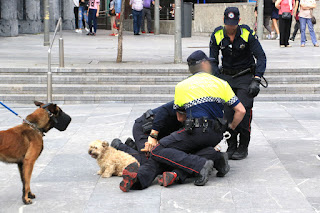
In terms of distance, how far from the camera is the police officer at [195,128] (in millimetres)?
6055

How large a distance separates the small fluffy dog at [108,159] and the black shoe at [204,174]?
788 millimetres

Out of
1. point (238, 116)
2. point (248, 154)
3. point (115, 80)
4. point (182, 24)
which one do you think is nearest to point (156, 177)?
point (238, 116)

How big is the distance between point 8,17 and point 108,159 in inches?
688

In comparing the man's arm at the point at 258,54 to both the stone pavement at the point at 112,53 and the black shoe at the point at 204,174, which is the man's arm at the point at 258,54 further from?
the stone pavement at the point at 112,53

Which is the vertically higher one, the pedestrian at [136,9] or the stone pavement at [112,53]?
the pedestrian at [136,9]

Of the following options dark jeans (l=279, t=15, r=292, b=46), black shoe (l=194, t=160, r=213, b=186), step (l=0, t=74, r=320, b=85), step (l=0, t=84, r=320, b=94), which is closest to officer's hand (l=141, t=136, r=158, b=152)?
black shoe (l=194, t=160, r=213, b=186)

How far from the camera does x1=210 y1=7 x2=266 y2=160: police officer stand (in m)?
7.12

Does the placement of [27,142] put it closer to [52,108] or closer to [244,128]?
[52,108]

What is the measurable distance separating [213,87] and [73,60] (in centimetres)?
901

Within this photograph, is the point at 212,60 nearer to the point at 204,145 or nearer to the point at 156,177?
the point at 204,145

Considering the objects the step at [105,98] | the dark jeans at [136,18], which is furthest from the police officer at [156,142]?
the dark jeans at [136,18]

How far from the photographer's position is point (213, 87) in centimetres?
612

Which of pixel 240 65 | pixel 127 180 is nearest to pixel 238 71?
pixel 240 65

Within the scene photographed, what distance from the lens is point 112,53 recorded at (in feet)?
55.6
